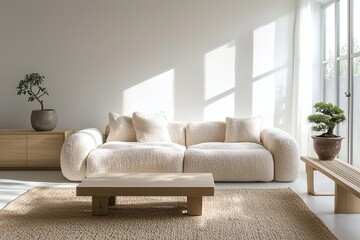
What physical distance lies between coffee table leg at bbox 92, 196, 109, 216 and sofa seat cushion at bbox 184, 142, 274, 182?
1.47 m

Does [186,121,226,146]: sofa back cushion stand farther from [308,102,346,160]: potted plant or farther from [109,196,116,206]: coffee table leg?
[109,196,116,206]: coffee table leg

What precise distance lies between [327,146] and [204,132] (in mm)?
1986

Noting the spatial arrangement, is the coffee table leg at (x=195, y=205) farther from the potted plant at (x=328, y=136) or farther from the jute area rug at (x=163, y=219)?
the potted plant at (x=328, y=136)

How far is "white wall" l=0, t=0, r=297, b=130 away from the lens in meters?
6.45

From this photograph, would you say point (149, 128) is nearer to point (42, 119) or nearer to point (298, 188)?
point (42, 119)

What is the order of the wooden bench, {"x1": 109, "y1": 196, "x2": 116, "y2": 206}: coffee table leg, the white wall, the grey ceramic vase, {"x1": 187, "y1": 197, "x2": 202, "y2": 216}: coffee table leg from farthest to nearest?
the white wall < the grey ceramic vase < {"x1": 109, "y1": 196, "x2": 116, "y2": 206}: coffee table leg < {"x1": 187, "y1": 197, "x2": 202, "y2": 216}: coffee table leg < the wooden bench

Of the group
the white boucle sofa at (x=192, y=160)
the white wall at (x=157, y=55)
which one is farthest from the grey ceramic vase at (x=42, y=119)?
the white boucle sofa at (x=192, y=160)

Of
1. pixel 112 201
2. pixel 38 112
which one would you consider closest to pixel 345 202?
pixel 112 201

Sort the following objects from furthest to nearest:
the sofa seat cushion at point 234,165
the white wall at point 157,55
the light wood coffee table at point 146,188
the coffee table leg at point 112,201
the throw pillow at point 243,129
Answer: the white wall at point 157,55 < the throw pillow at point 243,129 < the sofa seat cushion at point 234,165 < the coffee table leg at point 112,201 < the light wood coffee table at point 146,188

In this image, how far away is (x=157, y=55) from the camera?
21.3 ft

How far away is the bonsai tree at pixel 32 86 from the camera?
6.13 meters

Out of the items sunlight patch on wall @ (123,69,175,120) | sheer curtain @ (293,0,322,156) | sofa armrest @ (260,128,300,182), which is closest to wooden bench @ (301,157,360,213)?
sofa armrest @ (260,128,300,182)

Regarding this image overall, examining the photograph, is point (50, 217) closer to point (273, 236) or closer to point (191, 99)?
point (273, 236)

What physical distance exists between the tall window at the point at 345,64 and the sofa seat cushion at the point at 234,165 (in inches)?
38.7
